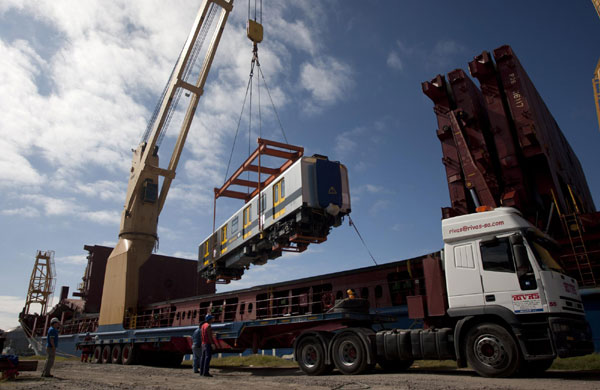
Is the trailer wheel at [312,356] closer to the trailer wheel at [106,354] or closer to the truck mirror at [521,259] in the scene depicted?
the truck mirror at [521,259]

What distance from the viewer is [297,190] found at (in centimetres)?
1305

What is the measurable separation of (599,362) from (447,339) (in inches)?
183

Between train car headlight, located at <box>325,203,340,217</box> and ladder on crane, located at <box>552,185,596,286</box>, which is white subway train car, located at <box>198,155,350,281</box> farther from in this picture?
ladder on crane, located at <box>552,185,596,286</box>

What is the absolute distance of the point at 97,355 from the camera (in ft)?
60.6

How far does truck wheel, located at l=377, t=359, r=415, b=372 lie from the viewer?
30.1 feet

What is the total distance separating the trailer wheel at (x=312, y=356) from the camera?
9.27 metres

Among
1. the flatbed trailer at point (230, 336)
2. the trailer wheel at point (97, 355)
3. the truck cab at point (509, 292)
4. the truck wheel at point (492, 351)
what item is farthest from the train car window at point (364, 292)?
the trailer wheel at point (97, 355)

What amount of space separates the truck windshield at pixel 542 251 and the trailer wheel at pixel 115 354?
1624 cm

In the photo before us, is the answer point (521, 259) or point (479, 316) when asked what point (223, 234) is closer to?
point (479, 316)

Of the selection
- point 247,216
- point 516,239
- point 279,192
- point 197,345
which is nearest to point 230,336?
point 197,345

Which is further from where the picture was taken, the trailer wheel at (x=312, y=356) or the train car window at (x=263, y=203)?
the train car window at (x=263, y=203)

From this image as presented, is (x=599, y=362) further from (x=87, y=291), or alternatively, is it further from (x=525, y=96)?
(x=87, y=291)

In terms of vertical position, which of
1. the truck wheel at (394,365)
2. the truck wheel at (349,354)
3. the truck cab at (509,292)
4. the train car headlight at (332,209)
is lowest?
the truck wheel at (394,365)

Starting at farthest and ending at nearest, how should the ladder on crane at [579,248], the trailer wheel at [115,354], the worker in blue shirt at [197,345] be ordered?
the trailer wheel at [115,354], the ladder on crane at [579,248], the worker in blue shirt at [197,345]
